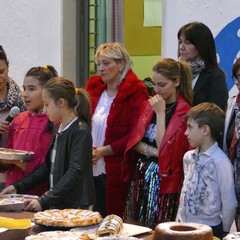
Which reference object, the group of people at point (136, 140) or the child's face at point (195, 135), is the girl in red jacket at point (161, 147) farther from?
the child's face at point (195, 135)

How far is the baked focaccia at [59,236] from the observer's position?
10.7ft

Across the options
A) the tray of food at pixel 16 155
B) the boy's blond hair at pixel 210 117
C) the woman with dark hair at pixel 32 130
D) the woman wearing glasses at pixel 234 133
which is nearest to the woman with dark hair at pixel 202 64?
the woman wearing glasses at pixel 234 133

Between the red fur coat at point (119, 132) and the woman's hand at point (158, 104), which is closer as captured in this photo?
the woman's hand at point (158, 104)

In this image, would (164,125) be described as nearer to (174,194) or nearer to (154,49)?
(174,194)

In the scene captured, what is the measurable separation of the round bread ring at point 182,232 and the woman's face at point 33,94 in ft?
6.46

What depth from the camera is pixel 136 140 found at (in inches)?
193

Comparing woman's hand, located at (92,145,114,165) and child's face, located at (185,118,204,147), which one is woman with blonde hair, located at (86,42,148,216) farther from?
child's face, located at (185,118,204,147)

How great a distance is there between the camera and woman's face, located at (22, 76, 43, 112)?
16.2ft

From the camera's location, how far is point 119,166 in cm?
523

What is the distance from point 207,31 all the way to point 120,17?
8.97 feet

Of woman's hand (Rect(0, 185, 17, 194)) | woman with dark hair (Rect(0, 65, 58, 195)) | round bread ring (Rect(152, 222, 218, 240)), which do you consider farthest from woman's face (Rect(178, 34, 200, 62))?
round bread ring (Rect(152, 222, 218, 240))

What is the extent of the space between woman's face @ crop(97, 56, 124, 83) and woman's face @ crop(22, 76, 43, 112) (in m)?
0.51

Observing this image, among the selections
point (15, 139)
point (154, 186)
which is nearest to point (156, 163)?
point (154, 186)

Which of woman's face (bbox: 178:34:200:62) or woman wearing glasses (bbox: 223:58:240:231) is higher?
woman's face (bbox: 178:34:200:62)
